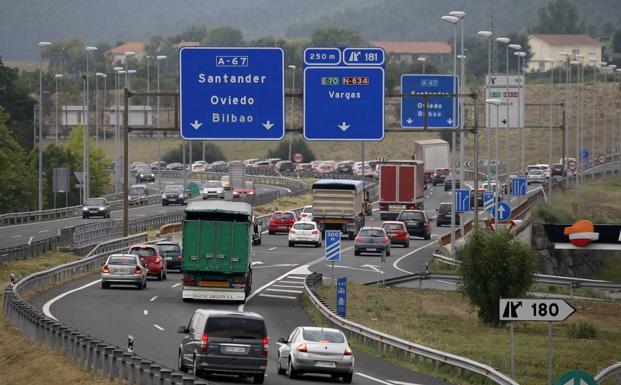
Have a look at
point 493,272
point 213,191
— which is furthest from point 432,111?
point 213,191

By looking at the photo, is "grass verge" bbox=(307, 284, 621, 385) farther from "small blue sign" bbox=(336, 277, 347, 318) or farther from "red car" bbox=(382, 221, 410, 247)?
"red car" bbox=(382, 221, 410, 247)

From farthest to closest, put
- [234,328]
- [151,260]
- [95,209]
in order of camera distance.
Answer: [95,209] → [151,260] → [234,328]

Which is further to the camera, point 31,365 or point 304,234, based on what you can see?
point 304,234

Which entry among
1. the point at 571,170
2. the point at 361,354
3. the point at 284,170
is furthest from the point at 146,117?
the point at 361,354

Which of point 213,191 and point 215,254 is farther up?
point 215,254

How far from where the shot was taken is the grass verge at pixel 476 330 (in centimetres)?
3872

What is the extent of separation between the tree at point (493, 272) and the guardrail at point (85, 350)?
14.2 meters

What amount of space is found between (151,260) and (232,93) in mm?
10171

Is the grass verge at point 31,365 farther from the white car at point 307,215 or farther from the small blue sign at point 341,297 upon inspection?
the white car at point 307,215

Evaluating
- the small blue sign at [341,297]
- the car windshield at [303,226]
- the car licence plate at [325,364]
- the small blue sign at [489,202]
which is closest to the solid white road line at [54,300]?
the small blue sign at [341,297]

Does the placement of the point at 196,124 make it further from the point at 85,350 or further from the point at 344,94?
the point at 85,350

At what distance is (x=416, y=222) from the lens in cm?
8731

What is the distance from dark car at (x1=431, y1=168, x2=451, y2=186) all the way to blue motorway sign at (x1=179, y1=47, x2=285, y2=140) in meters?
88.9

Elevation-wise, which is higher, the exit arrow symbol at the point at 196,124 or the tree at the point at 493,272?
the exit arrow symbol at the point at 196,124
